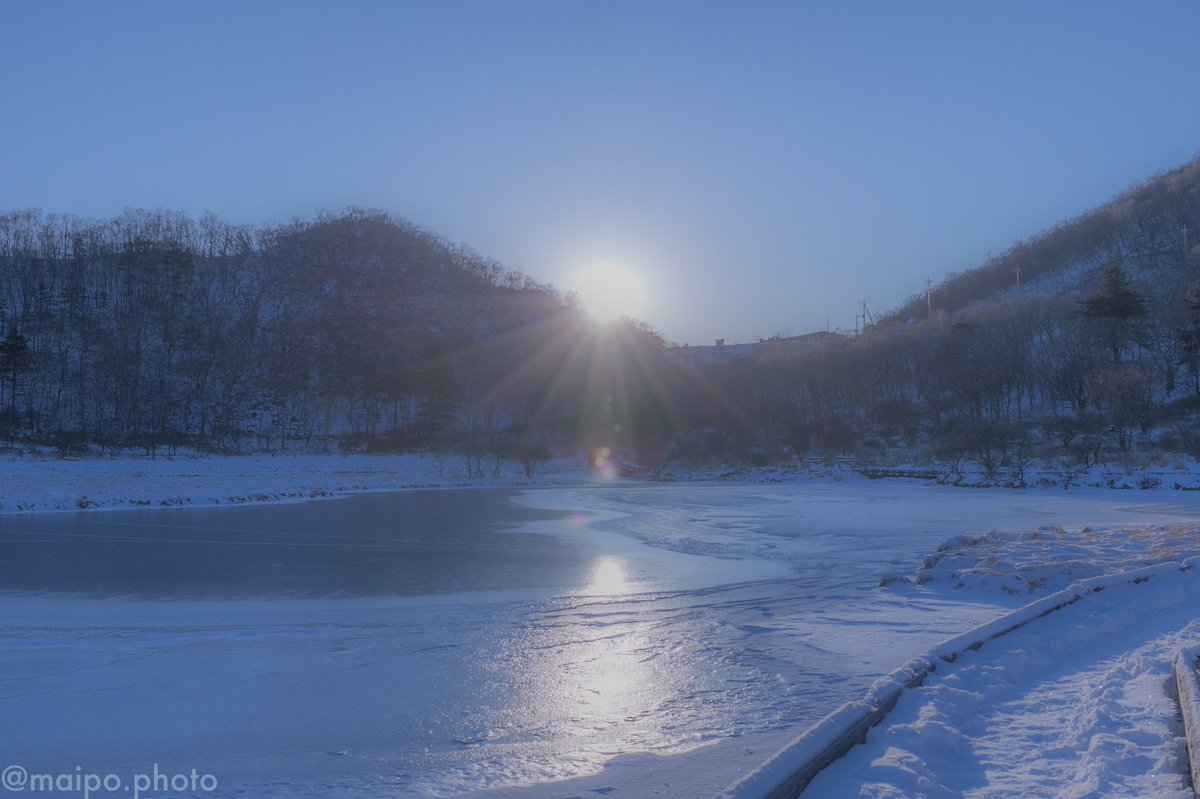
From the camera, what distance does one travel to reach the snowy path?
12.6 ft

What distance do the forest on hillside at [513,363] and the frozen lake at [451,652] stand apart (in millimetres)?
27241

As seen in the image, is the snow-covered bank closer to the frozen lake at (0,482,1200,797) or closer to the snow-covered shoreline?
the snow-covered shoreline

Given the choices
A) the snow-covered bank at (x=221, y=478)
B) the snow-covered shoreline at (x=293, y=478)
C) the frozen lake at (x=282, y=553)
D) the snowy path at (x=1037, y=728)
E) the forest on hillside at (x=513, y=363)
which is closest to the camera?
the snowy path at (x=1037, y=728)

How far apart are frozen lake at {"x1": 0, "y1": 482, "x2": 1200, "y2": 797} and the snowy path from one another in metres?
0.73

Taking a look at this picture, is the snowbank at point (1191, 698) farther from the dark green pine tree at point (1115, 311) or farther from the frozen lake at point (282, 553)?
the dark green pine tree at point (1115, 311)

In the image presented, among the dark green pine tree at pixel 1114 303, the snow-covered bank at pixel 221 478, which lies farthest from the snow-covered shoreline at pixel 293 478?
the dark green pine tree at pixel 1114 303

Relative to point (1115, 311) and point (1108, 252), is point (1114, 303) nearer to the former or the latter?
point (1115, 311)

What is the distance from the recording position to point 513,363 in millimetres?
73500

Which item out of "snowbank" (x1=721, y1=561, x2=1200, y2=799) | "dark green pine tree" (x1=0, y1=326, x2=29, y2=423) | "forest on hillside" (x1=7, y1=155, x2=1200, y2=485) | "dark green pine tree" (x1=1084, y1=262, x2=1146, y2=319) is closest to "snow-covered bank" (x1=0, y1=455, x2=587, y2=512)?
"forest on hillside" (x1=7, y1=155, x2=1200, y2=485)

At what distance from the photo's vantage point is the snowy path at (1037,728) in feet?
12.6

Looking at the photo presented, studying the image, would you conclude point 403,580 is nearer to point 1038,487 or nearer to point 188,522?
point 188,522

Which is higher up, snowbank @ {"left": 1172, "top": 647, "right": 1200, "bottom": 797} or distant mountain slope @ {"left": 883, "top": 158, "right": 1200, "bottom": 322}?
distant mountain slope @ {"left": 883, "top": 158, "right": 1200, "bottom": 322}

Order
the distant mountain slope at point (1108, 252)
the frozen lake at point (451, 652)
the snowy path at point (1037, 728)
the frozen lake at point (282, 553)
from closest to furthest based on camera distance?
the snowy path at point (1037, 728) → the frozen lake at point (451, 652) → the frozen lake at point (282, 553) → the distant mountain slope at point (1108, 252)

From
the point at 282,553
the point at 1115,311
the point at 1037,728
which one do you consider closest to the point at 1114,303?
the point at 1115,311
